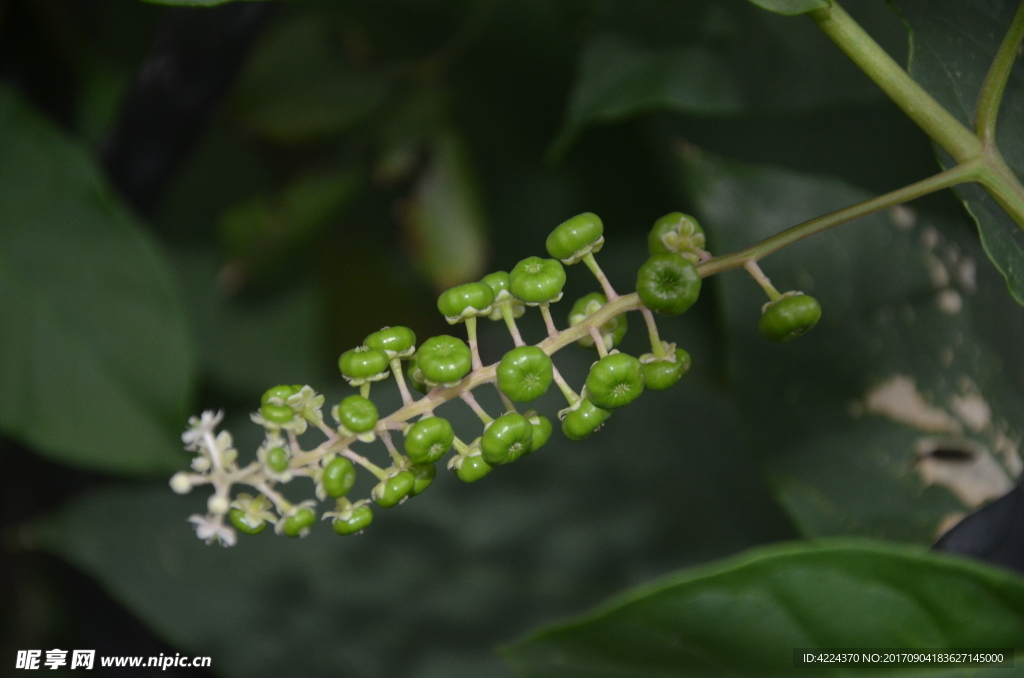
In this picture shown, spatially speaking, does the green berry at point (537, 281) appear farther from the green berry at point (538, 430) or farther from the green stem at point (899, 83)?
the green stem at point (899, 83)

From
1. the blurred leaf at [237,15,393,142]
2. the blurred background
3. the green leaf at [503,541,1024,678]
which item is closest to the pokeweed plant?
the green leaf at [503,541,1024,678]

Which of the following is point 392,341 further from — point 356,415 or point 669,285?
point 669,285

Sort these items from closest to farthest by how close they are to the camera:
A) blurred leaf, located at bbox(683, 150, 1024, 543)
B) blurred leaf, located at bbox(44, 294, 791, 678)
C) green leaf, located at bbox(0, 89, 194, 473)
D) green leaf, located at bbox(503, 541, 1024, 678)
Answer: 1. green leaf, located at bbox(503, 541, 1024, 678)
2. blurred leaf, located at bbox(683, 150, 1024, 543)
3. green leaf, located at bbox(0, 89, 194, 473)
4. blurred leaf, located at bbox(44, 294, 791, 678)

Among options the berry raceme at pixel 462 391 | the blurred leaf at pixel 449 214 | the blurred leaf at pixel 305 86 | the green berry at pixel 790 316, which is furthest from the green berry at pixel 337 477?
the blurred leaf at pixel 305 86

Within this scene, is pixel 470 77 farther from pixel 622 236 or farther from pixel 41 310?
pixel 41 310

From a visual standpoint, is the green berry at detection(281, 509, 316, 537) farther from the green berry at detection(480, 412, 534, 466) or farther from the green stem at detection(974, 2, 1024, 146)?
the green stem at detection(974, 2, 1024, 146)

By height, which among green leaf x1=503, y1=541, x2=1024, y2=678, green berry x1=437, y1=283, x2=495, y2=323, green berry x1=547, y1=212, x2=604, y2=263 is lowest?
green leaf x1=503, y1=541, x2=1024, y2=678

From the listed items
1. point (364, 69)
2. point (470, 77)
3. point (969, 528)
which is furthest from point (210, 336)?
point (969, 528)
